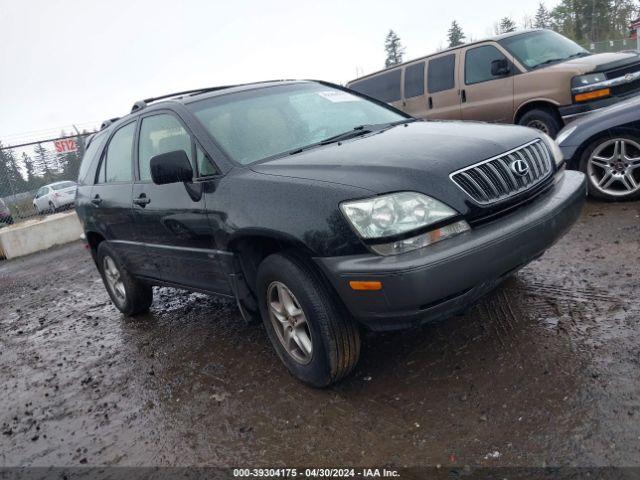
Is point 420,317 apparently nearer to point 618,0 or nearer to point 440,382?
point 440,382

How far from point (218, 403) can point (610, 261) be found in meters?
3.14

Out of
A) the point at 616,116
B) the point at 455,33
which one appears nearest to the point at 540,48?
the point at 616,116

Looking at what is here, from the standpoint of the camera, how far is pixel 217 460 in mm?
2559

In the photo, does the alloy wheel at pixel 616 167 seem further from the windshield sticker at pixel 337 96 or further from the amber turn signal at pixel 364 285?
the amber turn signal at pixel 364 285

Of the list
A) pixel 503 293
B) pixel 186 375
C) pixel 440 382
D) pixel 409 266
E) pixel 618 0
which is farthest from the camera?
pixel 618 0

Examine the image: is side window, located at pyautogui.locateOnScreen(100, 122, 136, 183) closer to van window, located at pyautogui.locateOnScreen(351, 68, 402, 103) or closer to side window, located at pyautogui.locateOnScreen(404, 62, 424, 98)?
van window, located at pyautogui.locateOnScreen(351, 68, 402, 103)

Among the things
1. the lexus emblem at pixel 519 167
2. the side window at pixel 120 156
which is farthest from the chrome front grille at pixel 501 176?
the side window at pixel 120 156

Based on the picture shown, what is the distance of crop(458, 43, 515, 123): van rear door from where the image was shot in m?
7.53

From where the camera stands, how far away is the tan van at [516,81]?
6594mm

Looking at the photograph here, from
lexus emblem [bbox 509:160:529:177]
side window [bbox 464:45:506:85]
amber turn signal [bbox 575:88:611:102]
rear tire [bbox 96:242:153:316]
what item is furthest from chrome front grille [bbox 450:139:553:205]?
side window [bbox 464:45:506:85]

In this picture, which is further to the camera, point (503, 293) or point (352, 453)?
point (503, 293)

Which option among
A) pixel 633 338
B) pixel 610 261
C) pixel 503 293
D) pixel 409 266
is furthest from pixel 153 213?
pixel 610 261

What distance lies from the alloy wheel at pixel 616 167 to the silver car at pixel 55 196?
18.1 m

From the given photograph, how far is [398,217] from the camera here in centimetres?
241
